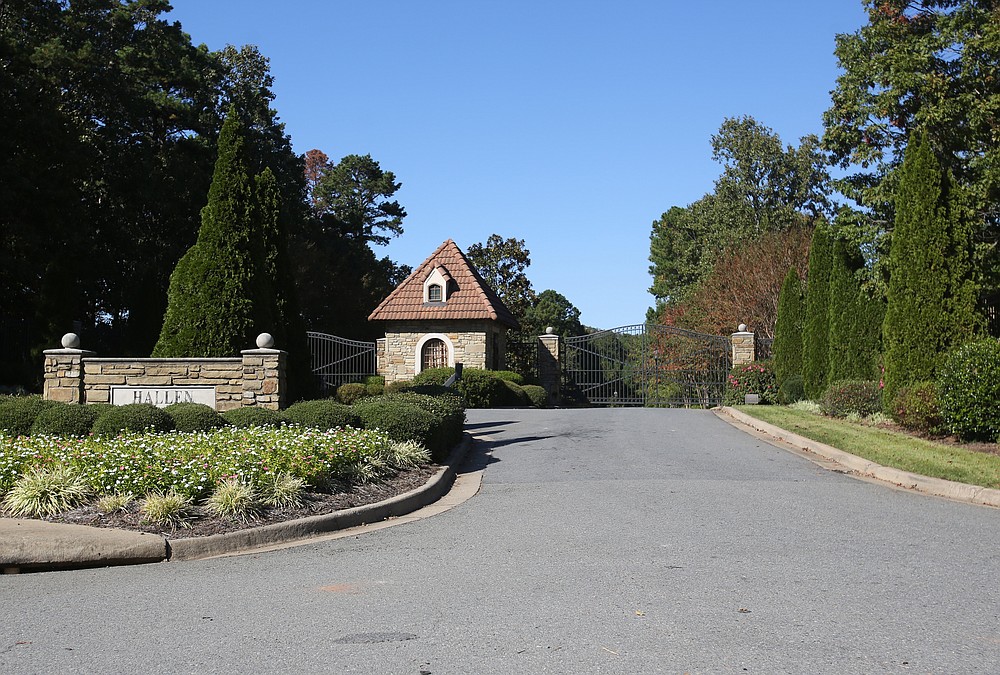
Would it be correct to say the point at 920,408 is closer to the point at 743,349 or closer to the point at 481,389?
the point at 481,389

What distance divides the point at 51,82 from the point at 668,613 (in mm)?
30042

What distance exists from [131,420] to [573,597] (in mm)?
7842

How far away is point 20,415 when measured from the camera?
12.4 m

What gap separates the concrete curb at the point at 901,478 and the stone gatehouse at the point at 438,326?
17203 mm

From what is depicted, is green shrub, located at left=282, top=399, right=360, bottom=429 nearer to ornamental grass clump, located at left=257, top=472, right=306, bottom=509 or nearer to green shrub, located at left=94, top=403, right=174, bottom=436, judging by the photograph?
green shrub, located at left=94, top=403, right=174, bottom=436

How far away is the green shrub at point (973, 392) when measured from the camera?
1440 centimetres

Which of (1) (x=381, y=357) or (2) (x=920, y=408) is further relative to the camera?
(1) (x=381, y=357)

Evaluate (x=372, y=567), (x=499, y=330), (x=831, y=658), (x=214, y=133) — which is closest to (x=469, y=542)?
(x=372, y=567)

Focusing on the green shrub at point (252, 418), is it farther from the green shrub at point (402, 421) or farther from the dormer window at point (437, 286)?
the dormer window at point (437, 286)

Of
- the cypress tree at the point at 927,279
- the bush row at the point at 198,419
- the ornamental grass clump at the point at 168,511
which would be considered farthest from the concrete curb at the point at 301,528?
the cypress tree at the point at 927,279

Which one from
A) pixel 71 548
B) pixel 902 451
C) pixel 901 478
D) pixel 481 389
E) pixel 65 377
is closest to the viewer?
pixel 71 548

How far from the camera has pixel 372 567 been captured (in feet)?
22.5

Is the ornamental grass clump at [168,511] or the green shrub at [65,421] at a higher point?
the green shrub at [65,421]

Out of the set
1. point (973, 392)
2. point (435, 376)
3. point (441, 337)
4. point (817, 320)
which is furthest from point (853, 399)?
point (441, 337)
